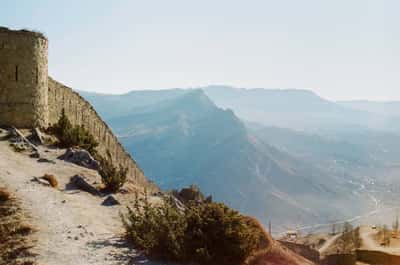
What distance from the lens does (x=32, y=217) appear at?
1364 centimetres

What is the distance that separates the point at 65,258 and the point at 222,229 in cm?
415

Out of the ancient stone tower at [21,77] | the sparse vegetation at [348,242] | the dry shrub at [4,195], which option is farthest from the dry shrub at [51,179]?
the sparse vegetation at [348,242]

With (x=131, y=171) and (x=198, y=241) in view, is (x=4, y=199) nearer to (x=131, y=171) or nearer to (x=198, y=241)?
(x=198, y=241)

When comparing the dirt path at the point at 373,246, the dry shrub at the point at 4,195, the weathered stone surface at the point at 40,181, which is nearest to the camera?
the dry shrub at the point at 4,195

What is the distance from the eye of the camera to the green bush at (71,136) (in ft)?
84.4

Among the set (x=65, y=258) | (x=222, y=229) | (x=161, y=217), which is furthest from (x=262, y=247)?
(x=65, y=258)

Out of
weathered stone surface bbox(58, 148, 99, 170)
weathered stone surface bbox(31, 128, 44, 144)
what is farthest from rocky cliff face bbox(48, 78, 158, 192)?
weathered stone surface bbox(58, 148, 99, 170)

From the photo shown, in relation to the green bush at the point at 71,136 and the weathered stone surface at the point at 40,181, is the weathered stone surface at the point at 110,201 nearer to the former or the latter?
the weathered stone surface at the point at 40,181

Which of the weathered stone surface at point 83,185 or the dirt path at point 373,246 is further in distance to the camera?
the dirt path at point 373,246

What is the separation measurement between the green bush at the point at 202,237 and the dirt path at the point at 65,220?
2.07ft

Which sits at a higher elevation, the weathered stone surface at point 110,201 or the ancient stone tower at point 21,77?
the ancient stone tower at point 21,77

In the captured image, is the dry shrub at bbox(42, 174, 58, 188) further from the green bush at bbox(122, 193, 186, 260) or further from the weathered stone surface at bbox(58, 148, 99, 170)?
the green bush at bbox(122, 193, 186, 260)

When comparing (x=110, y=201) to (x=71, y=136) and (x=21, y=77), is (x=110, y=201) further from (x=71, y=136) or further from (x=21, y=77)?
(x=21, y=77)

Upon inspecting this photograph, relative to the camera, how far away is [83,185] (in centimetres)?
1892
